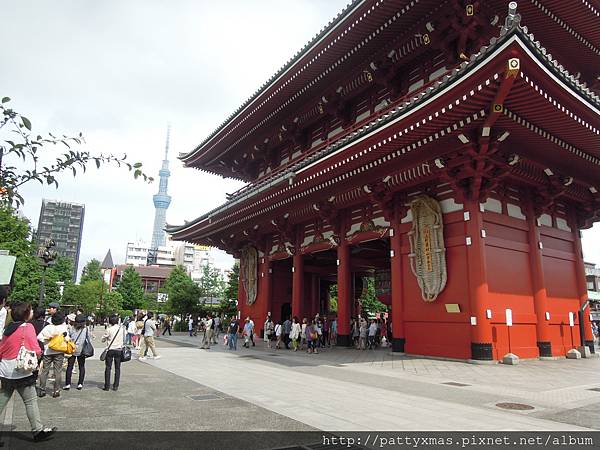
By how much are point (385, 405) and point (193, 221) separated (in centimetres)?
2058

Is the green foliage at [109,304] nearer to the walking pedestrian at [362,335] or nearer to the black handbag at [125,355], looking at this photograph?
the walking pedestrian at [362,335]

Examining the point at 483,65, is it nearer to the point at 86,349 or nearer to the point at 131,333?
the point at 86,349

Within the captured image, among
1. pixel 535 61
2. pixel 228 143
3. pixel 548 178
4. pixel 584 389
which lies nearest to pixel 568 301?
pixel 548 178

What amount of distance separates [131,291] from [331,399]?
233 feet

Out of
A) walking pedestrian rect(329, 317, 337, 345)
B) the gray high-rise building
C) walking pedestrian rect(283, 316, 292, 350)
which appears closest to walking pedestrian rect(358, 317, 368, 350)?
walking pedestrian rect(283, 316, 292, 350)

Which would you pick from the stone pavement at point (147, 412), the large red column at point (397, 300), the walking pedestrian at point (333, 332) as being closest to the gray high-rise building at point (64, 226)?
the walking pedestrian at point (333, 332)

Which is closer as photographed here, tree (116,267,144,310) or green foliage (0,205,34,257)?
green foliage (0,205,34,257)

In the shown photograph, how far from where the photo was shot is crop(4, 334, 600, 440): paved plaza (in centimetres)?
628

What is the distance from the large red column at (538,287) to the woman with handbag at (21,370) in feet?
50.6

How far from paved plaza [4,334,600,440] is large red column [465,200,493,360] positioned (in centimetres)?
65

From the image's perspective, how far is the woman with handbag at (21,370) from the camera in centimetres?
530

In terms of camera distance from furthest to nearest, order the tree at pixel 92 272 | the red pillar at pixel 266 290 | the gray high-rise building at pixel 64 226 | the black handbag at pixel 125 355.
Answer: the gray high-rise building at pixel 64 226, the tree at pixel 92 272, the red pillar at pixel 266 290, the black handbag at pixel 125 355

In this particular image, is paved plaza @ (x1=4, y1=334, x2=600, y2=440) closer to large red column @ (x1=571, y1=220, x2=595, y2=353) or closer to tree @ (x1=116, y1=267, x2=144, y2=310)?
large red column @ (x1=571, y1=220, x2=595, y2=353)

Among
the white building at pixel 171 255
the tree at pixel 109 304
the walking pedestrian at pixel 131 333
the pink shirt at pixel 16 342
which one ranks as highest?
the white building at pixel 171 255
